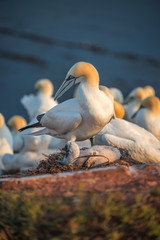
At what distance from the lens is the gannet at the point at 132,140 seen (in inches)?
203

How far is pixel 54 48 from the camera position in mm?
19906

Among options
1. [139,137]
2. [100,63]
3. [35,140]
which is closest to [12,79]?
[100,63]

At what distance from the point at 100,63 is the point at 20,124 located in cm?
860

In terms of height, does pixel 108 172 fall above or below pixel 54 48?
below

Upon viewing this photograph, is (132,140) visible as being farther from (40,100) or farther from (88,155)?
(40,100)

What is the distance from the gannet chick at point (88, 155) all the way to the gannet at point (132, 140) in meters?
0.74

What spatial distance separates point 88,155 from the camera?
4.08 m

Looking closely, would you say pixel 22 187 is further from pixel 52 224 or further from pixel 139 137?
pixel 139 137

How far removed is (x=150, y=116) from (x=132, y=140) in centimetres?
211

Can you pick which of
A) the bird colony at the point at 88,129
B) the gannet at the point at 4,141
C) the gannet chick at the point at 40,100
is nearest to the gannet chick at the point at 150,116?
the bird colony at the point at 88,129

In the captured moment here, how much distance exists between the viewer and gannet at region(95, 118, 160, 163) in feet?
16.9

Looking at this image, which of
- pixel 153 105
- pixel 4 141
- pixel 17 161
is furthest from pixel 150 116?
pixel 4 141

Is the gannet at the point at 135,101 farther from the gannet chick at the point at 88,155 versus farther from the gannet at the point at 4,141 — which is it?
the gannet chick at the point at 88,155

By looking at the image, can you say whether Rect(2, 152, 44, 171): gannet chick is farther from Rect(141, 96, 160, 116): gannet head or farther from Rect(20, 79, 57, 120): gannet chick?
Rect(20, 79, 57, 120): gannet chick
